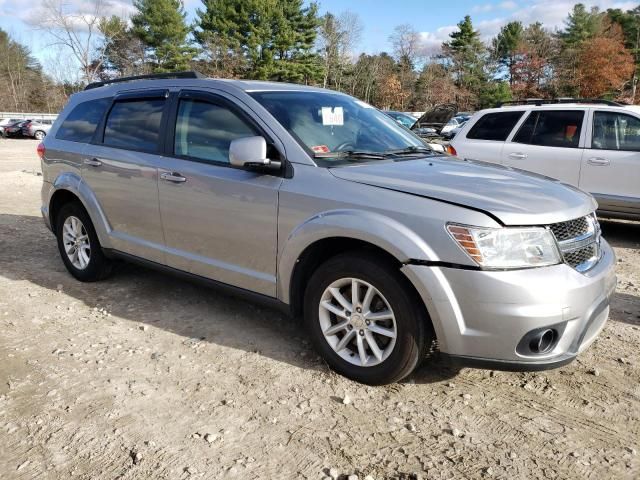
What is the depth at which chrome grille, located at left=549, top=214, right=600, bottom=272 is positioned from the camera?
Answer: 275 centimetres

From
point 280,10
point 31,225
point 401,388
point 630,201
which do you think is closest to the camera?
point 401,388

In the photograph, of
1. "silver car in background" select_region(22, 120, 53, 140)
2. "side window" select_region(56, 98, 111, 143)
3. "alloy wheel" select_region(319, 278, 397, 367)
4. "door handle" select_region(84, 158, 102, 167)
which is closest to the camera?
"alloy wheel" select_region(319, 278, 397, 367)

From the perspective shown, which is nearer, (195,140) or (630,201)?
(195,140)

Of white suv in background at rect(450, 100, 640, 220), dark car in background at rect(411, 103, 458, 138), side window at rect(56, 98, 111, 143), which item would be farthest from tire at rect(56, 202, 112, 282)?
dark car in background at rect(411, 103, 458, 138)

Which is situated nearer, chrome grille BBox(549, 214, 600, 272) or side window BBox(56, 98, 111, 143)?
chrome grille BBox(549, 214, 600, 272)

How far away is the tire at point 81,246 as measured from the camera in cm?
476

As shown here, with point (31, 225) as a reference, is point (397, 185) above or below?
above

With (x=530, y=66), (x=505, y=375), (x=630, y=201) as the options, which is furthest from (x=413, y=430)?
(x=530, y=66)

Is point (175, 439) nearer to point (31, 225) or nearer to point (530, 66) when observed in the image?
point (31, 225)

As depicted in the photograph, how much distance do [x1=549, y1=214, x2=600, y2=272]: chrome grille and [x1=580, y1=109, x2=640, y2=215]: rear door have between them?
13.1 ft

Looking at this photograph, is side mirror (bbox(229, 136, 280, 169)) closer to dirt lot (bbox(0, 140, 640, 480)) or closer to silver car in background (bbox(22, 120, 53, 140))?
dirt lot (bbox(0, 140, 640, 480))

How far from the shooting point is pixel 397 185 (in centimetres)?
291

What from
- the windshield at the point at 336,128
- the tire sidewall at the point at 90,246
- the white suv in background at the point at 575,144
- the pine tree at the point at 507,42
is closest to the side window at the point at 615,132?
the white suv in background at the point at 575,144

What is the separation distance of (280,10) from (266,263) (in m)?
48.8
